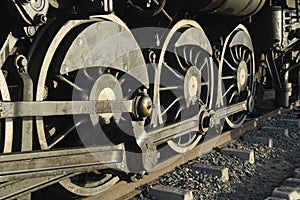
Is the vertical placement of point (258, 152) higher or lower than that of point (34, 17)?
lower

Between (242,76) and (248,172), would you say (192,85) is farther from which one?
(242,76)

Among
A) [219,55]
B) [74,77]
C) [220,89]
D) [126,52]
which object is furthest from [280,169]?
[74,77]

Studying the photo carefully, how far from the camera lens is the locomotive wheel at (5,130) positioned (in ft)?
7.43

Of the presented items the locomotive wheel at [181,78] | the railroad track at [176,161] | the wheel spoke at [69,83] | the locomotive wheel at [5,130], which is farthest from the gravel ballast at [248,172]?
the locomotive wheel at [5,130]

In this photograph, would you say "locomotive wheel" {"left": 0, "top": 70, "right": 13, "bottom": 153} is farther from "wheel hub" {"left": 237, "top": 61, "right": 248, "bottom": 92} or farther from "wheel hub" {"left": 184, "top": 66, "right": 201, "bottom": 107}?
"wheel hub" {"left": 237, "top": 61, "right": 248, "bottom": 92}

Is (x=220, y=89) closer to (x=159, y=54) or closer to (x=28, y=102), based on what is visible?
(x=159, y=54)

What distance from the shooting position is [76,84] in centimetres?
278

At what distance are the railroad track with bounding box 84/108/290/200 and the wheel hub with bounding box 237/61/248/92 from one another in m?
0.54

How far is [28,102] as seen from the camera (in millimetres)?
2281

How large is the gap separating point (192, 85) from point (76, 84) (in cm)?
169

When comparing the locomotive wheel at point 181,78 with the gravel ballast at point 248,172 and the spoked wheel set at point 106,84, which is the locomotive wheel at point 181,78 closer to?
the spoked wheel set at point 106,84

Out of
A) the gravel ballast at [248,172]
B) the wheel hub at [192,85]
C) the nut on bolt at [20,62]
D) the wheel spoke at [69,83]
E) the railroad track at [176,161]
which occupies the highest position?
the nut on bolt at [20,62]

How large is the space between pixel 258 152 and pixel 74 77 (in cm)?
287

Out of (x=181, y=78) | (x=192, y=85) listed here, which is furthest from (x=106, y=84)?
(x=192, y=85)
